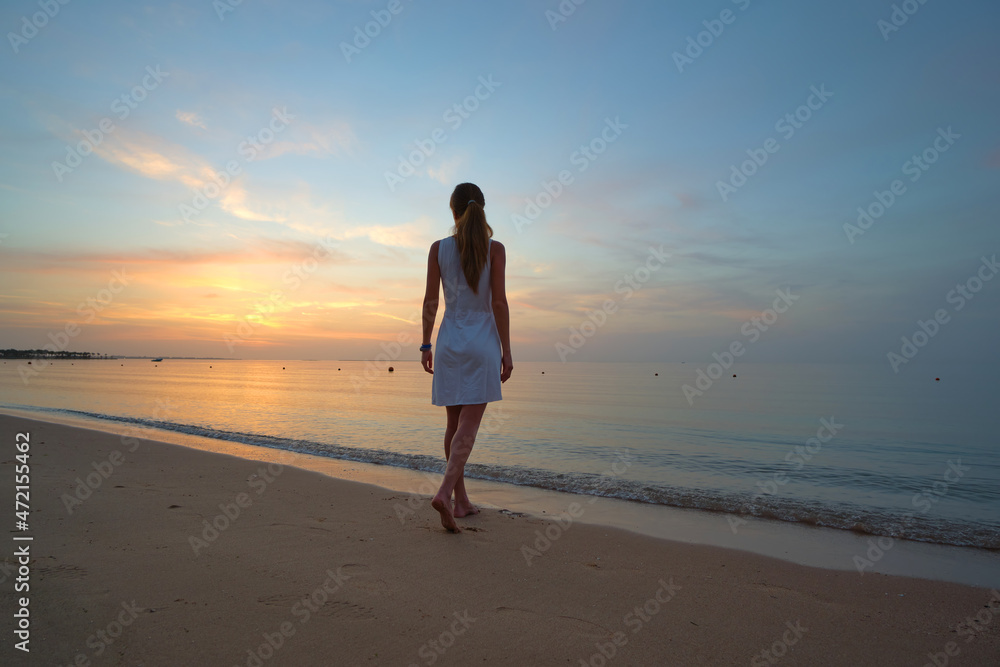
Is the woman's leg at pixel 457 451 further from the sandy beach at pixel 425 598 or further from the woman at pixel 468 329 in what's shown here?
the sandy beach at pixel 425 598

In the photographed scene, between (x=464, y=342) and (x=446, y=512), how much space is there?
4.33 ft

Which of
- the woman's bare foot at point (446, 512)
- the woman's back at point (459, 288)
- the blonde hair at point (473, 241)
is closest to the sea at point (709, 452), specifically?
the woman's bare foot at point (446, 512)

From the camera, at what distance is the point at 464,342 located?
3.94m

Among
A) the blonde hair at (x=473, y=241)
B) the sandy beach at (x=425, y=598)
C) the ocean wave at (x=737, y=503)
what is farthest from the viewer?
the ocean wave at (x=737, y=503)

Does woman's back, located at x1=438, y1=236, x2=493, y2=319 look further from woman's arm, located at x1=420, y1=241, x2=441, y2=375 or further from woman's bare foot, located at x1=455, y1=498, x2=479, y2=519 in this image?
woman's bare foot, located at x1=455, y1=498, x2=479, y2=519

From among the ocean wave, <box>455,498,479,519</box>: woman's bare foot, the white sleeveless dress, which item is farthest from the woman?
the ocean wave

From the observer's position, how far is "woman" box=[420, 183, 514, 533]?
12.9 feet

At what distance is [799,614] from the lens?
2869mm

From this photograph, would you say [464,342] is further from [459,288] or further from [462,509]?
[462,509]

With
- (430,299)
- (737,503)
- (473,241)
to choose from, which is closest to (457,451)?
(430,299)

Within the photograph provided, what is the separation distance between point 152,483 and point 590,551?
4.88 m

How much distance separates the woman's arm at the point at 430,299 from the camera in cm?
413

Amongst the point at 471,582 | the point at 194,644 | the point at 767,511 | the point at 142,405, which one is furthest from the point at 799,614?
the point at 142,405

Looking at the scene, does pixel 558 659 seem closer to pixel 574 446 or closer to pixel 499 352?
pixel 499 352
